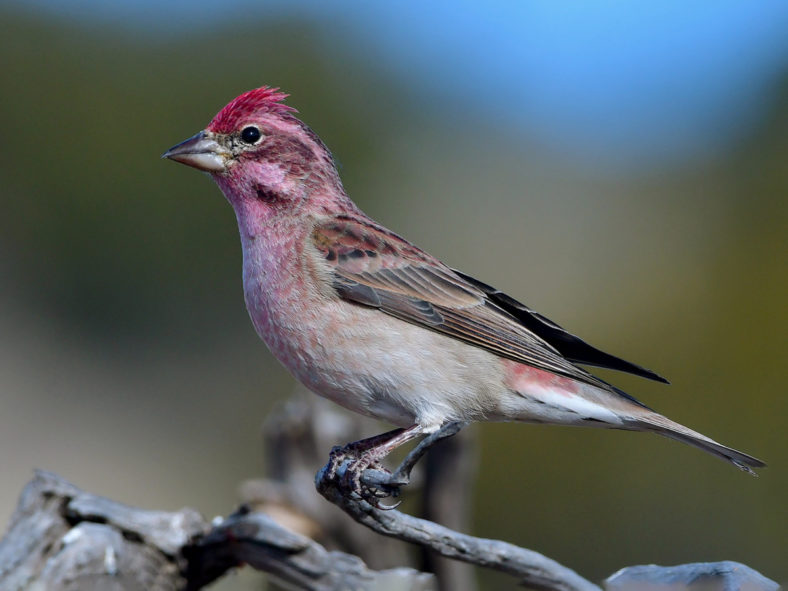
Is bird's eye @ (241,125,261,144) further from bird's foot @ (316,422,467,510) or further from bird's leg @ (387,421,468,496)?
bird's leg @ (387,421,468,496)

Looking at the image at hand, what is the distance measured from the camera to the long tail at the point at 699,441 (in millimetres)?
4277

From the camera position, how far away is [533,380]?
5012 millimetres

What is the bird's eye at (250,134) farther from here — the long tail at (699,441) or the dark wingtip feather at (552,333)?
the long tail at (699,441)

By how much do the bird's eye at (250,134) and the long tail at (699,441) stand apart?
7.92 feet

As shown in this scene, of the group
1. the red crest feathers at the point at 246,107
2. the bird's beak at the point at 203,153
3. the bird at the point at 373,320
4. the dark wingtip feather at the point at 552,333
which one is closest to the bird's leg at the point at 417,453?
→ the bird at the point at 373,320

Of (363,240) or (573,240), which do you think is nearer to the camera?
(363,240)

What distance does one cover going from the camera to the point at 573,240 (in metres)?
14.4

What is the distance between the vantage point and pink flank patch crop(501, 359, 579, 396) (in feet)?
16.4

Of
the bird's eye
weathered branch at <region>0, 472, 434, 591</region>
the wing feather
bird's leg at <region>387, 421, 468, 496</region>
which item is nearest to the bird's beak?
the bird's eye

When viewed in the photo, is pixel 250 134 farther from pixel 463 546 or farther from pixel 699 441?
pixel 699 441

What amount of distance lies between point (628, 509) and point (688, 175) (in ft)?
25.7

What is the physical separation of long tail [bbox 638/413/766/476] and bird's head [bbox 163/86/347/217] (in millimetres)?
2067

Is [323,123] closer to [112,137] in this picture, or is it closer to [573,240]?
[112,137]

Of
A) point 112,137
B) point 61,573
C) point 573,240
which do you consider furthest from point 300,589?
point 112,137
